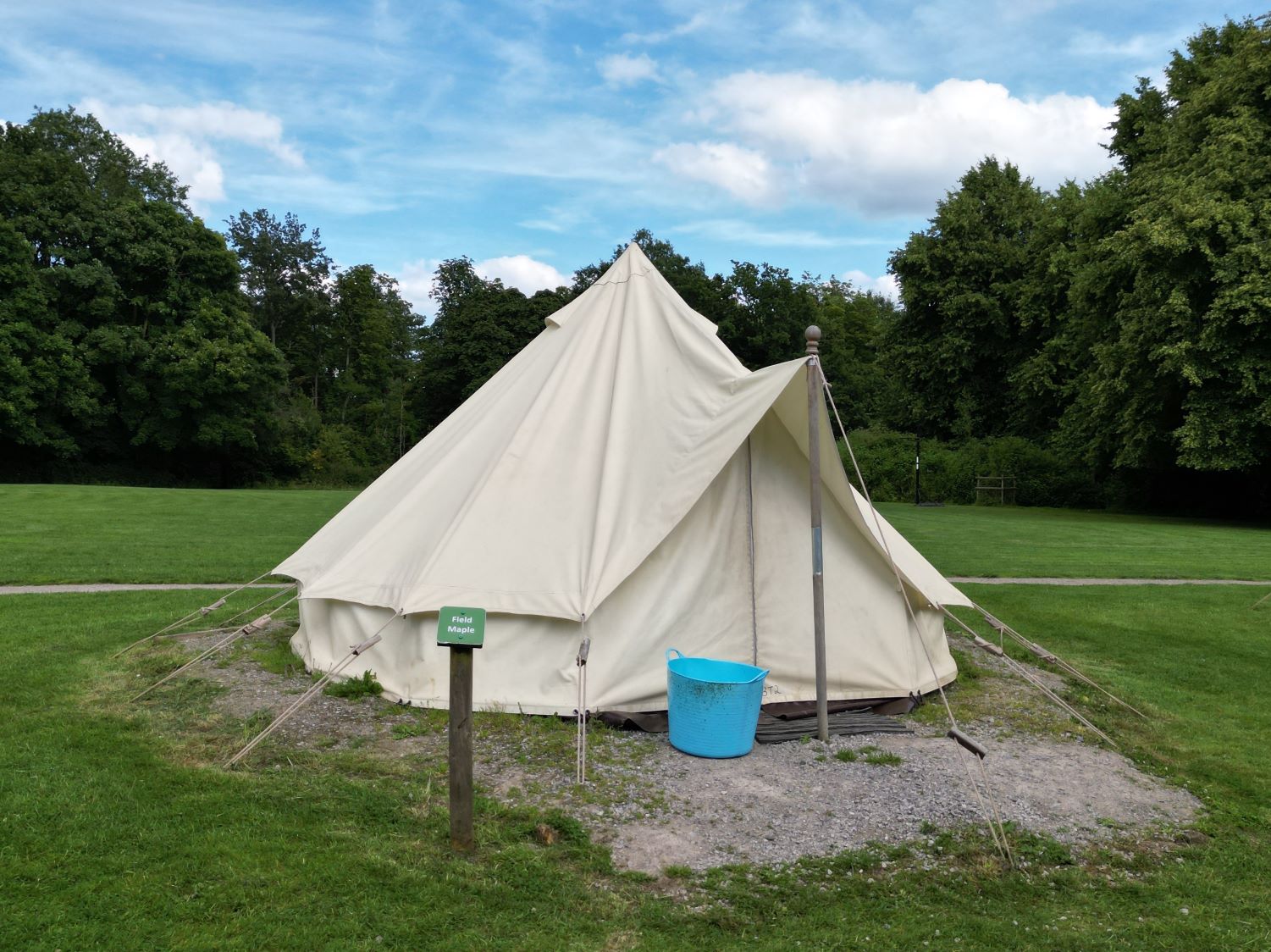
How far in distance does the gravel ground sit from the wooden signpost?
28.7 inches

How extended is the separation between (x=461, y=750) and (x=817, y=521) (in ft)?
9.99

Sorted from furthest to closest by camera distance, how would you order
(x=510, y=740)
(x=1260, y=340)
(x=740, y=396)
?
(x=1260, y=340) < (x=740, y=396) < (x=510, y=740)

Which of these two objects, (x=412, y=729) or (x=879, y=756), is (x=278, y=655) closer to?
(x=412, y=729)

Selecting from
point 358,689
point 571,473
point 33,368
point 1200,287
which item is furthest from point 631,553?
point 33,368

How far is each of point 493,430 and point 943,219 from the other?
38.4 meters

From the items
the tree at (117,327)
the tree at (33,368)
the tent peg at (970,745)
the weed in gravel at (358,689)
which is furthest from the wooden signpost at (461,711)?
the tree at (117,327)

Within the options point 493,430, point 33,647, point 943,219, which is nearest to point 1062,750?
point 493,430

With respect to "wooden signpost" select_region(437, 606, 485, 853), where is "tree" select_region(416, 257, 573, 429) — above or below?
above

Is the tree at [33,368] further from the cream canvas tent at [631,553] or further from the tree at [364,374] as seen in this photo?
the cream canvas tent at [631,553]

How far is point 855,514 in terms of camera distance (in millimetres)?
7117

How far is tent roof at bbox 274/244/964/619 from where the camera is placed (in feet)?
21.6

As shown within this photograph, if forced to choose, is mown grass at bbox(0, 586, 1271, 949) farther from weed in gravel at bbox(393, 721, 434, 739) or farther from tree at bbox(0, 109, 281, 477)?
tree at bbox(0, 109, 281, 477)

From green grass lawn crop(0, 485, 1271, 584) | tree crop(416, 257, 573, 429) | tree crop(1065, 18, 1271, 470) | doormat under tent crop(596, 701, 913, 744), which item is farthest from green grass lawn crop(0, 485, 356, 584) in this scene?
tree crop(1065, 18, 1271, 470)

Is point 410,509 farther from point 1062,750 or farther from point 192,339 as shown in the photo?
point 192,339
